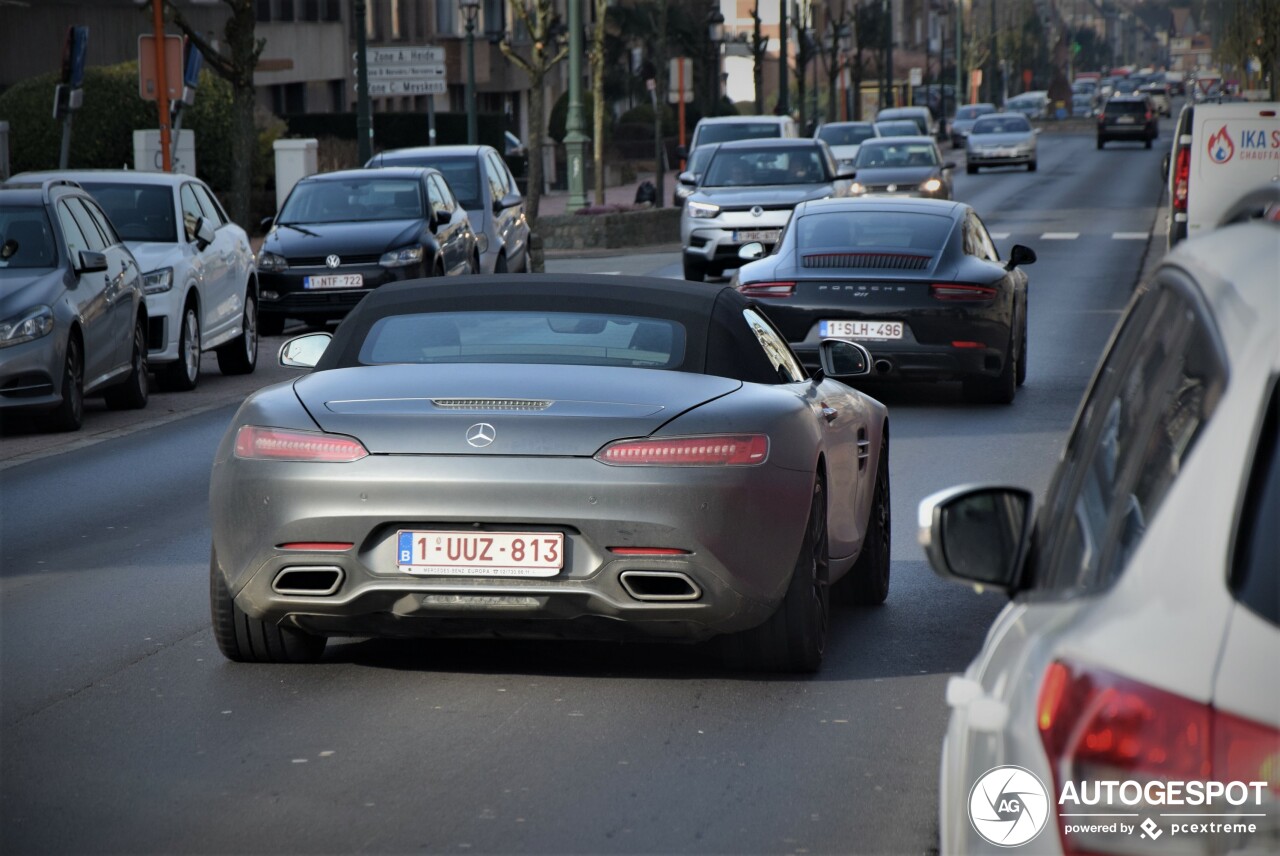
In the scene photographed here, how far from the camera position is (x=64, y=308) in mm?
14906

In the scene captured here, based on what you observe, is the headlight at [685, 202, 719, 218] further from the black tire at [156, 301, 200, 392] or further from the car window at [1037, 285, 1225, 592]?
the car window at [1037, 285, 1225, 592]

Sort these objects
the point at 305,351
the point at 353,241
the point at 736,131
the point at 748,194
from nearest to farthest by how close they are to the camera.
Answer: the point at 305,351, the point at 353,241, the point at 748,194, the point at 736,131

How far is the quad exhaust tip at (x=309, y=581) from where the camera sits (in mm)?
6539

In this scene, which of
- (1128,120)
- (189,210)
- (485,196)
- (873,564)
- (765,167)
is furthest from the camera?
(1128,120)

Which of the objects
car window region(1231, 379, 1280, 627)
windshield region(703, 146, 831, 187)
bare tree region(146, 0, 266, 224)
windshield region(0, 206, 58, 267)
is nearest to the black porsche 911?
windshield region(0, 206, 58, 267)

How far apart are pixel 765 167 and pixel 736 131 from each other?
9384mm

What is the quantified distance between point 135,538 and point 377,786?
4899 mm

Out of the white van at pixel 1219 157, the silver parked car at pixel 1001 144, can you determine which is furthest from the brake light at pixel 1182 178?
the silver parked car at pixel 1001 144

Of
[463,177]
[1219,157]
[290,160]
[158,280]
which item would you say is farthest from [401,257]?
[290,160]

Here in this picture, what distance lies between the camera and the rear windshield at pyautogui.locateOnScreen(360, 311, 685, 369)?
7195mm

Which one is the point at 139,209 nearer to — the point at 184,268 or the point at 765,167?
the point at 184,268

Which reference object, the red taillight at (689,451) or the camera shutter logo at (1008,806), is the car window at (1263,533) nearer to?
the camera shutter logo at (1008,806)

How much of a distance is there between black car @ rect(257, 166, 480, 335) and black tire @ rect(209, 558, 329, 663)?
603 inches

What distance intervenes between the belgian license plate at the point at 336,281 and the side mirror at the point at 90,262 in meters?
7.35
